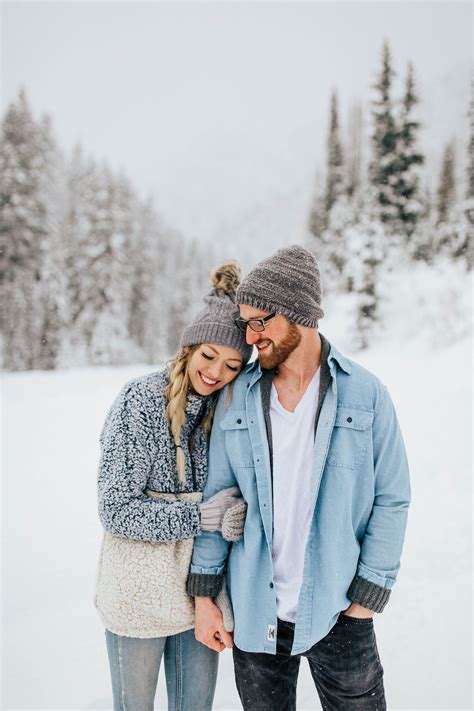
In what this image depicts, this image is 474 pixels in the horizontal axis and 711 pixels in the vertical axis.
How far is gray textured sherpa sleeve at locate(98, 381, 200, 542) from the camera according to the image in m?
2.17

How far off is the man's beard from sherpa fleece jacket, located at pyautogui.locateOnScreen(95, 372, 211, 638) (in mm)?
364

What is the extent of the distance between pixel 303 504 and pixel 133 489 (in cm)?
78

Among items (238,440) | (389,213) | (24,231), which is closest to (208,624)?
(238,440)

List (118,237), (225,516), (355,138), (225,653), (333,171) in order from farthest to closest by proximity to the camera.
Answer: (355,138), (333,171), (118,237), (225,653), (225,516)

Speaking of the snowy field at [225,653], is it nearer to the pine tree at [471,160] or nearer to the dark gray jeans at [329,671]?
the dark gray jeans at [329,671]

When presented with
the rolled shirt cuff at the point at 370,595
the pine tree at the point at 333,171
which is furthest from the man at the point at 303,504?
the pine tree at the point at 333,171

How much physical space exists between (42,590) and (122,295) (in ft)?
82.4

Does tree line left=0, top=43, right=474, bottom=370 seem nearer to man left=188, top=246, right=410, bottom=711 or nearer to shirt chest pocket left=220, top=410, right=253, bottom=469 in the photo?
man left=188, top=246, right=410, bottom=711

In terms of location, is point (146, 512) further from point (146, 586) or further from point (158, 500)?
point (146, 586)

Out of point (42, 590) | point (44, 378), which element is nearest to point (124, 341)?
point (44, 378)

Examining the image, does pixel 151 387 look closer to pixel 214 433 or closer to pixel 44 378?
pixel 214 433

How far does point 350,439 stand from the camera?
2.25 meters

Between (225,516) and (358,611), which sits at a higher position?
(225,516)

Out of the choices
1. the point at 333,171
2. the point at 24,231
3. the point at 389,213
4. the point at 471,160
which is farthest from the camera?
the point at 333,171
